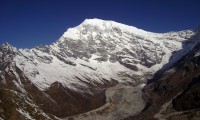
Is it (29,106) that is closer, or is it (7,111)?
(7,111)

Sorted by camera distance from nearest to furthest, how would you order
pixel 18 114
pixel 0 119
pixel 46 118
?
pixel 0 119
pixel 18 114
pixel 46 118

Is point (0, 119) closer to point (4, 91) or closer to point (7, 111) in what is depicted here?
point (7, 111)

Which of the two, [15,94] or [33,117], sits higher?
[15,94]

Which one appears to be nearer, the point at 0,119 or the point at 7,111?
the point at 0,119

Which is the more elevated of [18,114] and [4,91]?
[4,91]

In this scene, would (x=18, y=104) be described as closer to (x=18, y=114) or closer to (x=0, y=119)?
(x=18, y=114)

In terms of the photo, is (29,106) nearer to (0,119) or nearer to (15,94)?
(15,94)

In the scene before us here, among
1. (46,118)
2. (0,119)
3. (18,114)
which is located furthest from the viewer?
(46,118)

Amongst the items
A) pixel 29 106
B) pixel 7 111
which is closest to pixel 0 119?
pixel 7 111

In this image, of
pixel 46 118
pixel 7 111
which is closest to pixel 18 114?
pixel 7 111
